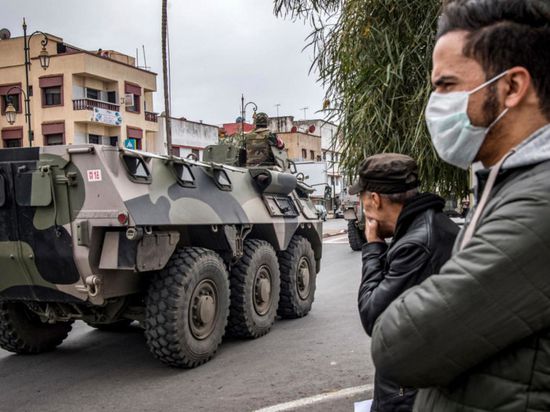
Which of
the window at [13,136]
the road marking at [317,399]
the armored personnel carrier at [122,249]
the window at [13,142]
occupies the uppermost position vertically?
the window at [13,136]

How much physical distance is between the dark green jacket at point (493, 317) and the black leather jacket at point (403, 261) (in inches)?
36.7

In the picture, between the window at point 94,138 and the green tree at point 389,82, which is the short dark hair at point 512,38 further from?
the window at point 94,138

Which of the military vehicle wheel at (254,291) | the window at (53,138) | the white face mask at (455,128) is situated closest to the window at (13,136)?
the window at (53,138)

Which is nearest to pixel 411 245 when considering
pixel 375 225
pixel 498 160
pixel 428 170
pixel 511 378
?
pixel 375 225

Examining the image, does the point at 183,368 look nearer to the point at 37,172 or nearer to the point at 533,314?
the point at 37,172

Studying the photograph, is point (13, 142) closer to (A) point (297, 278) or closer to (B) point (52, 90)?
(B) point (52, 90)

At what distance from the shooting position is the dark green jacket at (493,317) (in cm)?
120

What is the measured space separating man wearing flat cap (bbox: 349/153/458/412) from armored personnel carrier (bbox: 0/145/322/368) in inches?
115

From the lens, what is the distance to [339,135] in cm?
451

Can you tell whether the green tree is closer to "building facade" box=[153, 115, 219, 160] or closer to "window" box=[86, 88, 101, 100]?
"window" box=[86, 88, 101, 100]

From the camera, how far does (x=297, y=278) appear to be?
27.3 feet

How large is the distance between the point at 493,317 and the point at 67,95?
36.4 m

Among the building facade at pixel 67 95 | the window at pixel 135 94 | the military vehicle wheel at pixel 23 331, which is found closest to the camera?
the military vehicle wheel at pixel 23 331

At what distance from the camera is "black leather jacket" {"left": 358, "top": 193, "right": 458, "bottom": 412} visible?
7.52 feet
